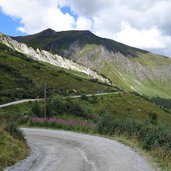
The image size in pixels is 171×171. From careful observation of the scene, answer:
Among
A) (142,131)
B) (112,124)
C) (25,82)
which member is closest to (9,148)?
(142,131)

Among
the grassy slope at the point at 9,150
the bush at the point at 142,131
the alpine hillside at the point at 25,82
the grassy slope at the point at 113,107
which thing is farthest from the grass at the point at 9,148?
the alpine hillside at the point at 25,82

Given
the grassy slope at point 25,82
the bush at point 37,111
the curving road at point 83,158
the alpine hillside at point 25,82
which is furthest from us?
the grassy slope at point 25,82

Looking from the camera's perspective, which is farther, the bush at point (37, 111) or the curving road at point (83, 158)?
the bush at point (37, 111)

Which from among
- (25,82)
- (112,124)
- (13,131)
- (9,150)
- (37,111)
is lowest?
(25,82)

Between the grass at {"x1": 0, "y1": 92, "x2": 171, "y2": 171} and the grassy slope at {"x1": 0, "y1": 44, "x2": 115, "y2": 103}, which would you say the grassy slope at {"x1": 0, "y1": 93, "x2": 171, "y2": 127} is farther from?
the grassy slope at {"x1": 0, "y1": 44, "x2": 115, "y2": 103}

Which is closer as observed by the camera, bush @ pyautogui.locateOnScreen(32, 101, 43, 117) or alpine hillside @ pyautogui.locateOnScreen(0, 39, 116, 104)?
bush @ pyautogui.locateOnScreen(32, 101, 43, 117)

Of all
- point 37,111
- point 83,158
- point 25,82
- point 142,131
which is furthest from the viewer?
point 25,82

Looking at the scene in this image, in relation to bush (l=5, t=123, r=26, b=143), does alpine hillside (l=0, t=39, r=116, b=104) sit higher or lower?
lower

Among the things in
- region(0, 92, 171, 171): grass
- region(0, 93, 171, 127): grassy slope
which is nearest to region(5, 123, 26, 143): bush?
region(0, 92, 171, 171): grass

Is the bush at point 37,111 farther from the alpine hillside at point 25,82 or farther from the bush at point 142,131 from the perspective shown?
the bush at point 142,131

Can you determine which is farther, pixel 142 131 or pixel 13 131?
pixel 142 131

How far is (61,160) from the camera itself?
63.0 feet

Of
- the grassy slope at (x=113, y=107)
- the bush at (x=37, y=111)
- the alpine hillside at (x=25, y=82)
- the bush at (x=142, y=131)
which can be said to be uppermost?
the bush at (x=142, y=131)

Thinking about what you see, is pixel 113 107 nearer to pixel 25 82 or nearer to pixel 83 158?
pixel 25 82
